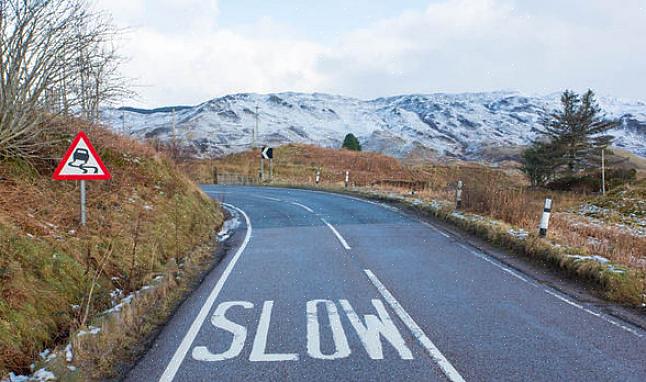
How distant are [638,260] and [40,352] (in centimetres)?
912

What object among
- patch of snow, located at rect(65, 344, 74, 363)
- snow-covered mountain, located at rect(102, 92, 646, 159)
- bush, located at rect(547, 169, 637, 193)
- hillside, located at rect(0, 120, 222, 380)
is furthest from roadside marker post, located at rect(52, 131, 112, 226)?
snow-covered mountain, located at rect(102, 92, 646, 159)

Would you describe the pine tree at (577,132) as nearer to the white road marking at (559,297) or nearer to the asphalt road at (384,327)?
the white road marking at (559,297)

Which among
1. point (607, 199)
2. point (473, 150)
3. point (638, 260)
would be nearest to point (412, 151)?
point (473, 150)

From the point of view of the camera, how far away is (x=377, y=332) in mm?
4484

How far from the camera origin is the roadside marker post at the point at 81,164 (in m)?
6.67

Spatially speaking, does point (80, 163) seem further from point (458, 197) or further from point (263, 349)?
point (458, 197)

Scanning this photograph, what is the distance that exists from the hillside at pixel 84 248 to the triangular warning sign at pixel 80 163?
73 centimetres

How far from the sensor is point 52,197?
7.62m

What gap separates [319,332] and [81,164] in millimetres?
4961

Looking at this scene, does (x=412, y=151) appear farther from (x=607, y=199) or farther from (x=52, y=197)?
(x=52, y=197)

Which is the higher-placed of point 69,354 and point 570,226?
point 570,226

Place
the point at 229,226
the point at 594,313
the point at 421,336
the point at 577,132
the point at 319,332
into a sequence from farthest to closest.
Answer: the point at 577,132 < the point at 229,226 < the point at 594,313 < the point at 319,332 < the point at 421,336

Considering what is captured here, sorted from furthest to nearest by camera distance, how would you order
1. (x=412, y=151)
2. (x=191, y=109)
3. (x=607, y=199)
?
(x=191, y=109) → (x=412, y=151) → (x=607, y=199)

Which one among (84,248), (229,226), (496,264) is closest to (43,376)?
(84,248)
